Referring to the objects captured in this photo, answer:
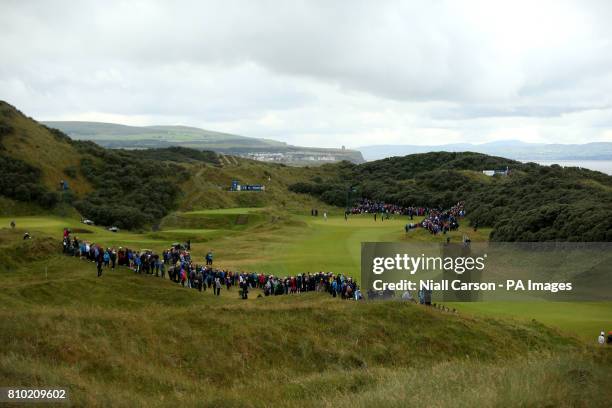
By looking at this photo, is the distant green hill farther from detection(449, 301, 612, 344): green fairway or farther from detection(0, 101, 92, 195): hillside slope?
detection(0, 101, 92, 195): hillside slope

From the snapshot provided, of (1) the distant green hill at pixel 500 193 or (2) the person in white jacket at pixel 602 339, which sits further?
(1) the distant green hill at pixel 500 193

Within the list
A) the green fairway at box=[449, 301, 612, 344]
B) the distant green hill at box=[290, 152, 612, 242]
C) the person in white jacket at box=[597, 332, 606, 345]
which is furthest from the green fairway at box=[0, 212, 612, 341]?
the distant green hill at box=[290, 152, 612, 242]

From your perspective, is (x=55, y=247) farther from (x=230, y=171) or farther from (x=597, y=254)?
(x=230, y=171)

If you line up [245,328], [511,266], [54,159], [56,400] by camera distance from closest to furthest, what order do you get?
[56,400] < [245,328] < [511,266] < [54,159]

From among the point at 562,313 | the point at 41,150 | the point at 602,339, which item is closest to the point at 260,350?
the point at 602,339

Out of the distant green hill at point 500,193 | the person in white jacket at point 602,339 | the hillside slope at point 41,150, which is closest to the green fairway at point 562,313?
the person in white jacket at point 602,339

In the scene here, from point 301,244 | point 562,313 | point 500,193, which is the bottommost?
point 301,244

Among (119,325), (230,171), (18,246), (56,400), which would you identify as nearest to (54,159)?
(230,171)

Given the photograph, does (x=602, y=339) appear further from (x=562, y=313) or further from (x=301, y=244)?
(x=301, y=244)

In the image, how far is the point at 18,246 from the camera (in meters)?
33.2

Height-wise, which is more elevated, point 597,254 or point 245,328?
point 597,254

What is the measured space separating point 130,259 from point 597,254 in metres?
24.2

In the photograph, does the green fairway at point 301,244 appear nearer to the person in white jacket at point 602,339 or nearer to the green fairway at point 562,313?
the green fairway at point 562,313

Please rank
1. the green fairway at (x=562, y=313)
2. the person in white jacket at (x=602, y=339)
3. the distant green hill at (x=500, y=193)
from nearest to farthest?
the person in white jacket at (x=602, y=339), the green fairway at (x=562, y=313), the distant green hill at (x=500, y=193)
